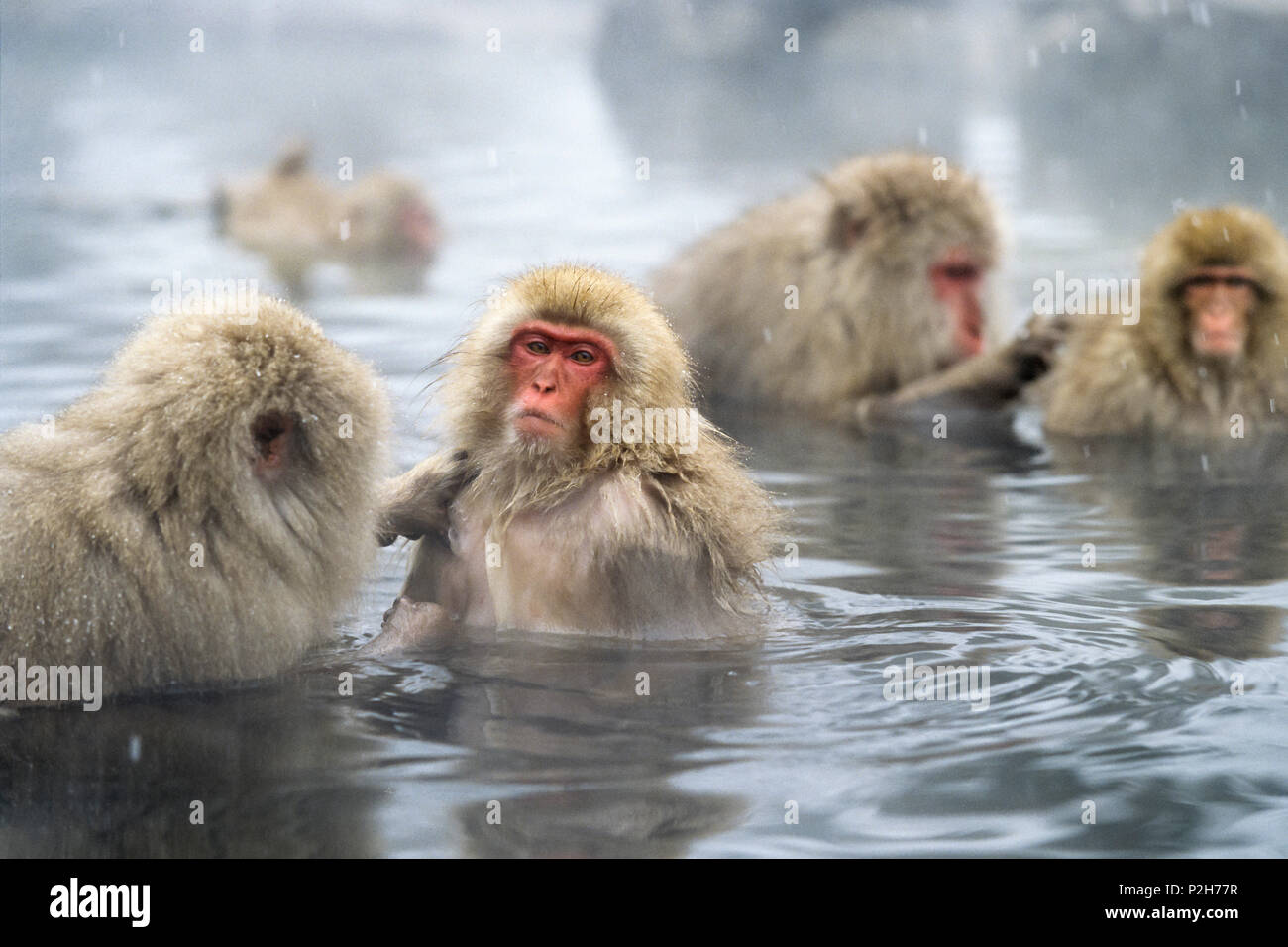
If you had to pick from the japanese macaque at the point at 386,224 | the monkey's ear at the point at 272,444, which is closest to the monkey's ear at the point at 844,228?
the monkey's ear at the point at 272,444

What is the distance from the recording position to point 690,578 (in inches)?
173

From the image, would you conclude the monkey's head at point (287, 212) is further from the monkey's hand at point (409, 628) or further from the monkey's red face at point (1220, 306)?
the monkey's hand at point (409, 628)

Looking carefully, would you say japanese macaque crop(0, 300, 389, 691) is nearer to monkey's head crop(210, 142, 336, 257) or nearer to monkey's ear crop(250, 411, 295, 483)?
monkey's ear crop(250, 411, 295, 483)

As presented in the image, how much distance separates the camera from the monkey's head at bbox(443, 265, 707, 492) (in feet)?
14.2

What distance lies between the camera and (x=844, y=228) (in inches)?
340

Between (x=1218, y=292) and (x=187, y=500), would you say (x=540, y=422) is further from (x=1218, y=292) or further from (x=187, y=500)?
(x=1218, y=292)

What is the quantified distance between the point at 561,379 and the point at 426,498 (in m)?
0.53

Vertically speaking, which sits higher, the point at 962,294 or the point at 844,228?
the point at 844,228

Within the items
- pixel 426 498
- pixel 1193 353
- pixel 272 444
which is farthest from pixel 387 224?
pixel 272 444

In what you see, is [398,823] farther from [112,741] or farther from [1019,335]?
[1019,335]

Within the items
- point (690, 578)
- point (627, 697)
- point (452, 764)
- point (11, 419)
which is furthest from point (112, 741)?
point (11, 419)

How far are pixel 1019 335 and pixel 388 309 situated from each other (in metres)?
4.64
